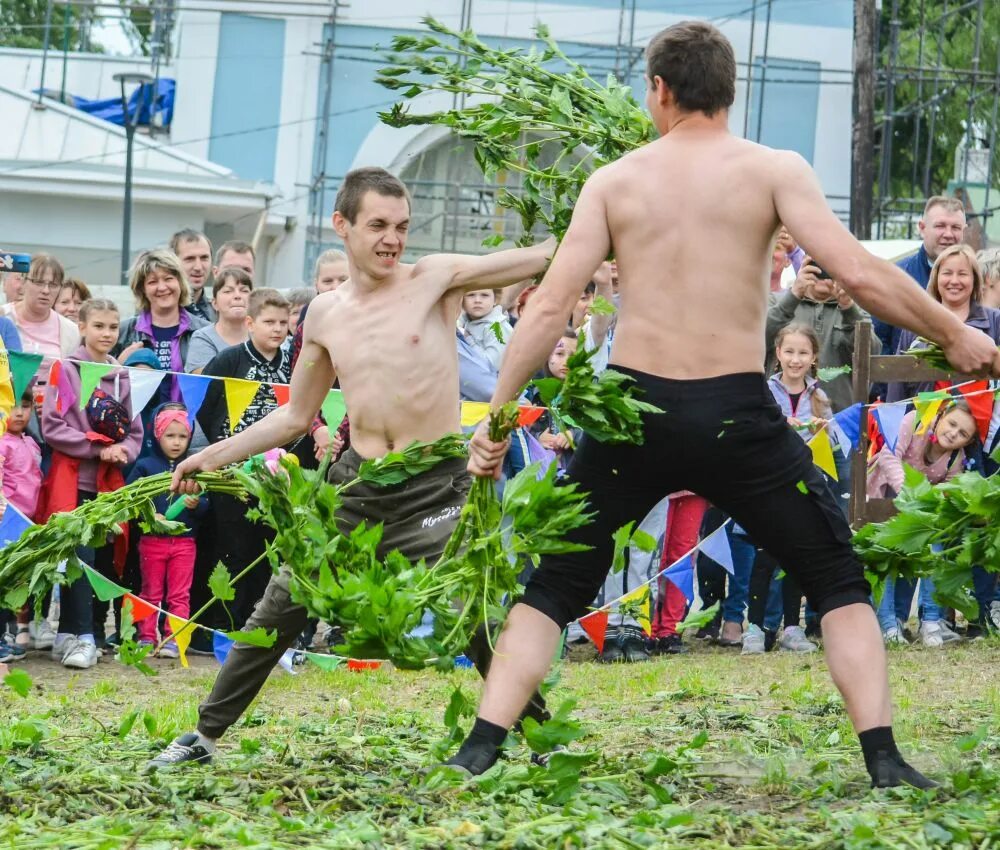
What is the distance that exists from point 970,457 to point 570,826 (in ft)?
18.9

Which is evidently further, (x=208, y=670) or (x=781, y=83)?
(x=781, y=83)

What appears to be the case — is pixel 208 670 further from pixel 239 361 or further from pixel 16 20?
pixel 16 20

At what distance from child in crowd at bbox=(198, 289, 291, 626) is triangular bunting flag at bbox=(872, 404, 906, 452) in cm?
349

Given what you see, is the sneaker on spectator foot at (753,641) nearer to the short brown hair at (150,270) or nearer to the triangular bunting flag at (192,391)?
the triangular bunting flag at (192,391)

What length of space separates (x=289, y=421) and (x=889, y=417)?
15.0 ft

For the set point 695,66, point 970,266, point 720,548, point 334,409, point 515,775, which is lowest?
point 515,775

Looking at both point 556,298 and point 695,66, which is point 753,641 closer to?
point 556,298

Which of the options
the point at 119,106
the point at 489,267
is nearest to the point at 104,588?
the point at 489,267

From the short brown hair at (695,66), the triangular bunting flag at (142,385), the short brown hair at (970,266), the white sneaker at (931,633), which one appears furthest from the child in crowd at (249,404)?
the short brown hair at (695,66)

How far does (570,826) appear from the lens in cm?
436

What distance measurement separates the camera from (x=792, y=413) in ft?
31.0

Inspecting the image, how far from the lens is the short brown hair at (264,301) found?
9250mm

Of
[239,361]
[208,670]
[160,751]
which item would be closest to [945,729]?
[160,751]

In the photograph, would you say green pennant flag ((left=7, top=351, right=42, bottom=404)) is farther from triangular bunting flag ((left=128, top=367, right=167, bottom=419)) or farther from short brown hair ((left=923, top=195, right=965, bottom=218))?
short brown hair ((left=923, top=195, right=965, bottom=218))
